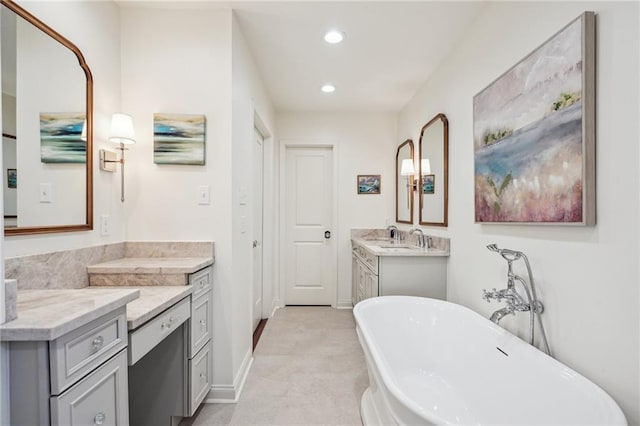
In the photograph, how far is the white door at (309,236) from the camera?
4.00 meters

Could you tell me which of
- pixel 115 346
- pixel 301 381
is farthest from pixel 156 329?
pixel 301 381

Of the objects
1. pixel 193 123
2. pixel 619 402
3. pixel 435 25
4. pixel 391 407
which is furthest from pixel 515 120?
pixel 193 123

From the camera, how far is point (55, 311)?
918 mm

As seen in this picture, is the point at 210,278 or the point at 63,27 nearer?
the point at 63,27

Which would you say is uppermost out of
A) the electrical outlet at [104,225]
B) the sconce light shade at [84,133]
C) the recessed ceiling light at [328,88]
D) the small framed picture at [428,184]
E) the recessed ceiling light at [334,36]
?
the recessed ceiling light at [328,88]

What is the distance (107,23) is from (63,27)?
374 mm

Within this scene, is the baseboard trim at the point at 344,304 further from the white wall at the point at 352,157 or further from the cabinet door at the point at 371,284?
the cabinet door at the point at 371,284

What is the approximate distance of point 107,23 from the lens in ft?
6.03

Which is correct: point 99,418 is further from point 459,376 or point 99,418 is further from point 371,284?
point 371,284

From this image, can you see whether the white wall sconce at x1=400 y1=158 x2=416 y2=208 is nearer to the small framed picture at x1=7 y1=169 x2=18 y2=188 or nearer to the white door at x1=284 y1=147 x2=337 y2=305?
the white door at x1=284 y1=147 x2=337 y2=305

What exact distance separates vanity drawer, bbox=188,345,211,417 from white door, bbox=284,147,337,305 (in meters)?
2.14

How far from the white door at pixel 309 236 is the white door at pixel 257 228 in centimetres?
66

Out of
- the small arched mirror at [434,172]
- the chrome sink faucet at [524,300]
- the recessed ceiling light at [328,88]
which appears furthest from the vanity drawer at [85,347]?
the recessed ceiling light at [328,88]

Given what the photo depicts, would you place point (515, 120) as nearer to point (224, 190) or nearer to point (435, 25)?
point (435, 25)
